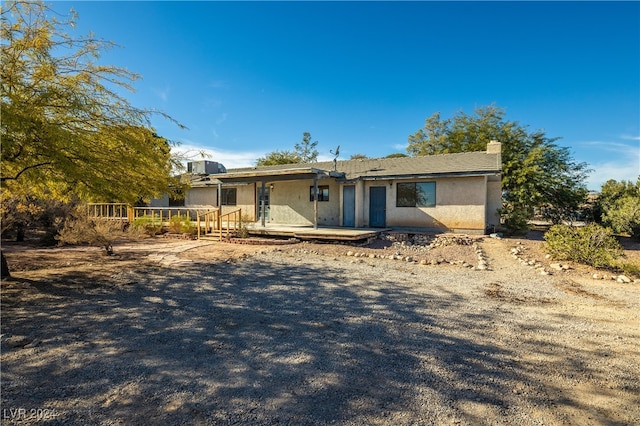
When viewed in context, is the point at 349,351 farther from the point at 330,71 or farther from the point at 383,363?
the point at 330,71

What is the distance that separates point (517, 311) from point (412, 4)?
12634mm

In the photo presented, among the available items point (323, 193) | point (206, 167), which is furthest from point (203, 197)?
point (323, 193)

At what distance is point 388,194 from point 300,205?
15.9 ft

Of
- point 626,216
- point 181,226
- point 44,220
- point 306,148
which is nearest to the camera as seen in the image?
point 44,220

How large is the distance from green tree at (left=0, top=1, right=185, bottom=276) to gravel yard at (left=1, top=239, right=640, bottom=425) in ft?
6.89

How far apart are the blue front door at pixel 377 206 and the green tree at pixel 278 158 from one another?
73.8 feet

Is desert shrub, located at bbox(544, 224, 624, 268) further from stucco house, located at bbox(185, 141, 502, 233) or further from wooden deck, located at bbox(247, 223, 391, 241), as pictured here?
wooden deck, located at bbox(247, 223, 391, 241)

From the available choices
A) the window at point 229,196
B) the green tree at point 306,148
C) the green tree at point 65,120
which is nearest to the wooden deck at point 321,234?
the window at point 229,196

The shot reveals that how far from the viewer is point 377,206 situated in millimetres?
15164

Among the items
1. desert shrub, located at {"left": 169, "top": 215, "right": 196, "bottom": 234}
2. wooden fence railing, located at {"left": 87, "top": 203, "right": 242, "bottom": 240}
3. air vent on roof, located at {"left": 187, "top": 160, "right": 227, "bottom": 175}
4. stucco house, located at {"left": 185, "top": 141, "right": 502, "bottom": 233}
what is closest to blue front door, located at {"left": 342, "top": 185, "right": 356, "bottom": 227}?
stucco house, located at {"left": 185, "top": 141, "right": 502, "bottom": 233}

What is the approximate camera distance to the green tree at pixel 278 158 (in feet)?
119

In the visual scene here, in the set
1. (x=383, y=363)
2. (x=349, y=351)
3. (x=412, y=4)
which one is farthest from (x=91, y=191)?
(x=412, y=4)

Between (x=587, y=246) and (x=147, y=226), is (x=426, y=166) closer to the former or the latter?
(x=587, y=246)

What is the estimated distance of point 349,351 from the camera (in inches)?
139
